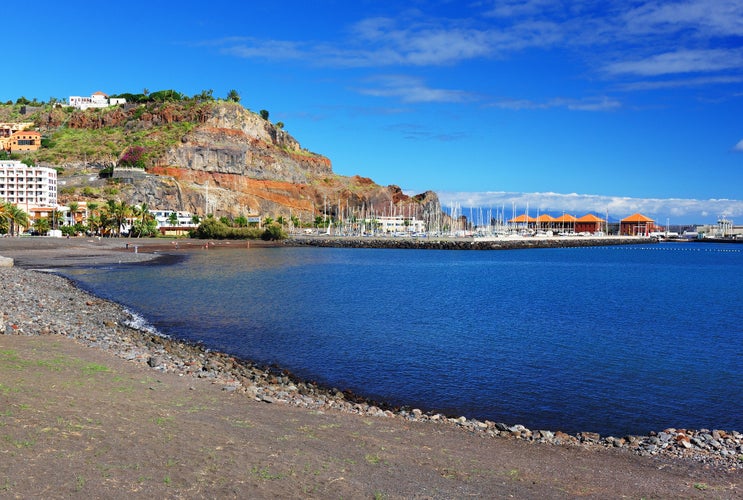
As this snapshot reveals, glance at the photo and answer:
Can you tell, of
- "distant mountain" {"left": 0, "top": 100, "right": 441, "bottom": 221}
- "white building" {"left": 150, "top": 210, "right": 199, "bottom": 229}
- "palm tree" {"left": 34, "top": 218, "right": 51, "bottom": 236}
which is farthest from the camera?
"distant mountain" {"left": 0, "top": 100, "right": 441, "bottom": 221}

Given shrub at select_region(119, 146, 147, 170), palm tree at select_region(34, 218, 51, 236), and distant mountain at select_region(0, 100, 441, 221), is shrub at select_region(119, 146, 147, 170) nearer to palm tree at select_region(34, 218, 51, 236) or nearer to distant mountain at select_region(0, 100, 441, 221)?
distant mountain at select_region(0, 100, 441, 221)

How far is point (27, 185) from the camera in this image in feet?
477

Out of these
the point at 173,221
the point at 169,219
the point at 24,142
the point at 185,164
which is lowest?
the point at 173,221

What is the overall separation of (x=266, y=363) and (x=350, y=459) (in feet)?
44.1

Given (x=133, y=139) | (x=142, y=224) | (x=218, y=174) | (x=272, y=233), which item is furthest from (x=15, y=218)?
(x=133, y=139)

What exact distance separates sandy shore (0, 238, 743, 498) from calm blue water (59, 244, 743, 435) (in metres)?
2.99

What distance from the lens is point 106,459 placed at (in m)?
10.4

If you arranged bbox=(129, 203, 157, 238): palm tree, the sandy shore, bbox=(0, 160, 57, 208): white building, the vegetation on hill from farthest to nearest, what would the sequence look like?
the vegetation on hill
bbox=(0, 160, 57, 208): white building
bbox=(129, 203, 157, 238): palm tree
the sandy shore

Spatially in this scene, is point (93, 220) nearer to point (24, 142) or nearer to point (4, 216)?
point (4, 216)

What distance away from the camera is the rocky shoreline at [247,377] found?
48.9ft

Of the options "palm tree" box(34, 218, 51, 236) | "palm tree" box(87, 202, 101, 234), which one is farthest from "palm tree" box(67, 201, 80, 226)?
"palm tree" box(34, 218, 51, 236)

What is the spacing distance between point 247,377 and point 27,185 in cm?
14800

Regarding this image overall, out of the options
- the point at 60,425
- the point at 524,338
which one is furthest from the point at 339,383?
the point at 524,338

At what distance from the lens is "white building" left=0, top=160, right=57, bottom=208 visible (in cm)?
14550
